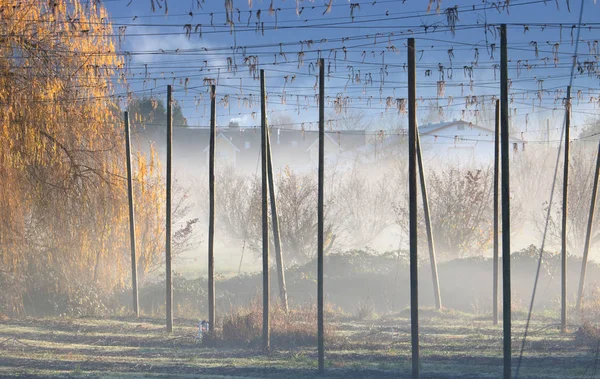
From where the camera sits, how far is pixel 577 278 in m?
32.3

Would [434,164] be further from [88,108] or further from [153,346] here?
[153,346]

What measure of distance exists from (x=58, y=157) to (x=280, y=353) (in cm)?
983

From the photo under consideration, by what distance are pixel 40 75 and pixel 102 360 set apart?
8584 millimetres

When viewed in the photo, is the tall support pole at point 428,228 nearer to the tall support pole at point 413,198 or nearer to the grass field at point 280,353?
the grass field at point 280,353

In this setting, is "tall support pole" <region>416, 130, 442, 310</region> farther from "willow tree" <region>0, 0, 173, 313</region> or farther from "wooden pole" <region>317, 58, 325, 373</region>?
"willow tree" <region>0, 0, 173, 313</region>

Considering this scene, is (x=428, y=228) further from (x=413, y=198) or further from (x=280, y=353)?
(x=413, y=198)

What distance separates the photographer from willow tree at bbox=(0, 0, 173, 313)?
1983 centimetres

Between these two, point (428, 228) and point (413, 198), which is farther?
point (428, 228)

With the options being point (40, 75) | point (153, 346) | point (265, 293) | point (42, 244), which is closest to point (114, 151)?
point (42, 244)

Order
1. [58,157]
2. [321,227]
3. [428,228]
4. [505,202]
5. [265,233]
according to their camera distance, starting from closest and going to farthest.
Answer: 1. [505,202]
2. [321,227]
3. [265,233]
4. [58,157]
5. [428,228]

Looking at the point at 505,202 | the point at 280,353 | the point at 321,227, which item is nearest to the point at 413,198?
the point at 505,202

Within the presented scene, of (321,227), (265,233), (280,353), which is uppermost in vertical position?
(321,227)

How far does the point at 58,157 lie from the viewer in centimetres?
2169

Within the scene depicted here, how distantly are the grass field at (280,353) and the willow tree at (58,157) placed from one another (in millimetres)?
2530
